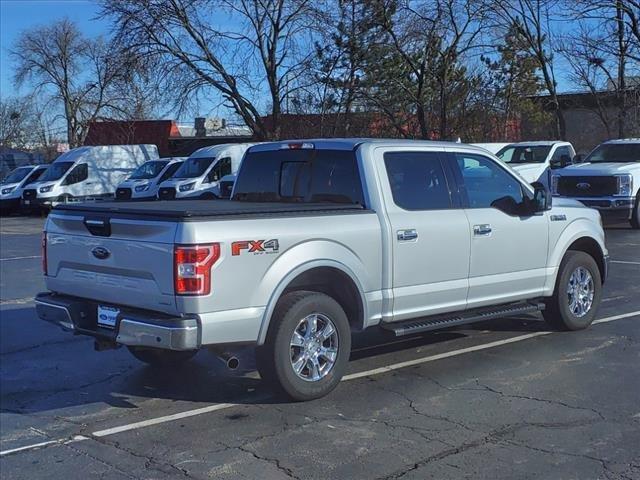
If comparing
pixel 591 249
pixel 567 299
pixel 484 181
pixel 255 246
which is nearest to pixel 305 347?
pixel 255 246

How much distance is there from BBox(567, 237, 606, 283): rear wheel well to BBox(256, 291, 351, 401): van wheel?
10.9 feet

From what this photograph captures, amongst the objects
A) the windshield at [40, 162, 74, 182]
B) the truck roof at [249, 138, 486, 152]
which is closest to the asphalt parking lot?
the truck roof at [249, 138, 486, 152]

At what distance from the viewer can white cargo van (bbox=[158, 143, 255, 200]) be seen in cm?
2731

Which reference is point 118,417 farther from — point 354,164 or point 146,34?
point 146,34

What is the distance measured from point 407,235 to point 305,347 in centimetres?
129

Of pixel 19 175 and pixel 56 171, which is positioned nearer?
pixel 56 171

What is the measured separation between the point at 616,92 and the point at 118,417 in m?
31.2

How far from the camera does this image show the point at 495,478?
4539 millimetres

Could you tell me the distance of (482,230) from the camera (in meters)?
7.15

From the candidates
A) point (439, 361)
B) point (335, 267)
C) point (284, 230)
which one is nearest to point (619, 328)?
point (439, 361)

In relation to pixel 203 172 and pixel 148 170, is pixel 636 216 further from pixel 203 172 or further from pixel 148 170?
pixel 148 170

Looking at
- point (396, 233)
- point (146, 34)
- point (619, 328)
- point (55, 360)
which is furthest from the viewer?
point (146, 34)

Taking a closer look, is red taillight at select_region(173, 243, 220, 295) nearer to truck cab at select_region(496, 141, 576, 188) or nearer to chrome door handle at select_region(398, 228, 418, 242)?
chrome door handle at select_region(398, 228, 418, 242)

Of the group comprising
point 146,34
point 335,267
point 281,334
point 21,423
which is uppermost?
point 146,34
